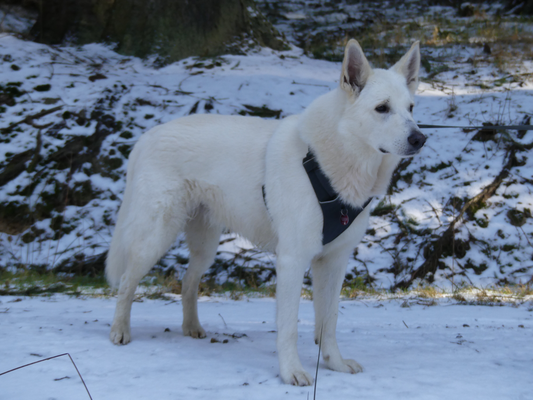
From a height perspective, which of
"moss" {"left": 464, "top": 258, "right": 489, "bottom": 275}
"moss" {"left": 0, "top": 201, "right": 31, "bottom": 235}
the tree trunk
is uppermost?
the tree trunk

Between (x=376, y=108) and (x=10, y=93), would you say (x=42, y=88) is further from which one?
(x=376, y=108)

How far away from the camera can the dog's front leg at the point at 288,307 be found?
97.0 inches

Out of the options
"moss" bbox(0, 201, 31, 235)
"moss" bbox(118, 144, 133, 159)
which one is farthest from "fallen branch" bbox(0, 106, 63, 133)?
"moss" bbox(0, 201, 31, 235)

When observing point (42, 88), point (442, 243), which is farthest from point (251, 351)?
point (42, 88)

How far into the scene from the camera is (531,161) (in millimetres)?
5902

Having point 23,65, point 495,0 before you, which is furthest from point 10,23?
point 495,0

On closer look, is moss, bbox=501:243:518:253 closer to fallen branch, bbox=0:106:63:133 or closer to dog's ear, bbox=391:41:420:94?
dog's ear, bbox=391:41:420:94

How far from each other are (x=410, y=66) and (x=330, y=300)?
1.48 meters

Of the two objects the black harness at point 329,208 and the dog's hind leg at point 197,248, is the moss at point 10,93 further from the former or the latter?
the black harness at point 329,208

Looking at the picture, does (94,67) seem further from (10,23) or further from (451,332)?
(451,332)

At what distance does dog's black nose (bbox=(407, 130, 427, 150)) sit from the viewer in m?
2.41

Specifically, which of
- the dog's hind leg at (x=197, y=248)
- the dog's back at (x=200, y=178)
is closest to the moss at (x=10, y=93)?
the dog's back at (x=200, y=178)

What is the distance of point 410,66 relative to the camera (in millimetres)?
2836

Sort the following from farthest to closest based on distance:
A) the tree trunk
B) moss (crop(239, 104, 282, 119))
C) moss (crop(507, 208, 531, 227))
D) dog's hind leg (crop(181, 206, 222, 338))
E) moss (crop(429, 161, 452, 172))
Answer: the tree trunk < moss (crop(239, 104, 282, 119)) < moss (crop(429, 161, 452, 172)) < moss (crop(507, 208, 531, 227)) < dog's hind leg (crop(181, 206, 222, 338))
